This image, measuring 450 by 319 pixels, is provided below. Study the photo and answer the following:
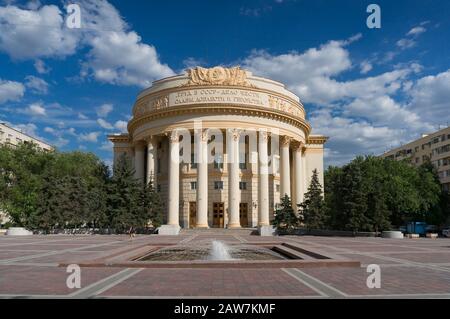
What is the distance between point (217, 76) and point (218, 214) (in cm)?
1473

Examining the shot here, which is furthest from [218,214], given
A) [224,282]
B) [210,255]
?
[224,282]

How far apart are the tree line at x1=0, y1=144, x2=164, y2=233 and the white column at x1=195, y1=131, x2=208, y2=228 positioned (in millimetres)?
3838

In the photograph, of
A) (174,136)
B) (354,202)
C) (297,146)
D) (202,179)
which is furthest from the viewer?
(297,146)

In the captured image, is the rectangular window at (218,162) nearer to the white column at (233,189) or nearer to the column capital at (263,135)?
the white column at (233,189)

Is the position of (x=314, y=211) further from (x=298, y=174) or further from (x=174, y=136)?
(x=174, y=136)

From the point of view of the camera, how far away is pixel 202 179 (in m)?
40.8

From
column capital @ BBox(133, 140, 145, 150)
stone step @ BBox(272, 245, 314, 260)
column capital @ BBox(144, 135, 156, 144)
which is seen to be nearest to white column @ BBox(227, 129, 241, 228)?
column capital @ BBox(144, 135, 156, 144)

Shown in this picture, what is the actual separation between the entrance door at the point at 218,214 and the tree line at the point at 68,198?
6114 millimetres

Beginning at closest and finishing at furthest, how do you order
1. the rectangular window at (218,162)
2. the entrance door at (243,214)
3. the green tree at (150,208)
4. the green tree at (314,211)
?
1. the green tree at (314,211)
2. the green tree at (150,208)
3. the entrance door at (243,214)
4. the rectangular window at (218,162)

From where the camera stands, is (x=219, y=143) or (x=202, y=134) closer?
(x=202, y=134)

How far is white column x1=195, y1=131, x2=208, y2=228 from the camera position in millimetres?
40312

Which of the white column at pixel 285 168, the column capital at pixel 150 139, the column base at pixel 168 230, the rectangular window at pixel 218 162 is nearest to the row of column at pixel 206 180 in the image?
the column capital at pixel 150 139

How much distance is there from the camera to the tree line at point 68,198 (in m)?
37.6
